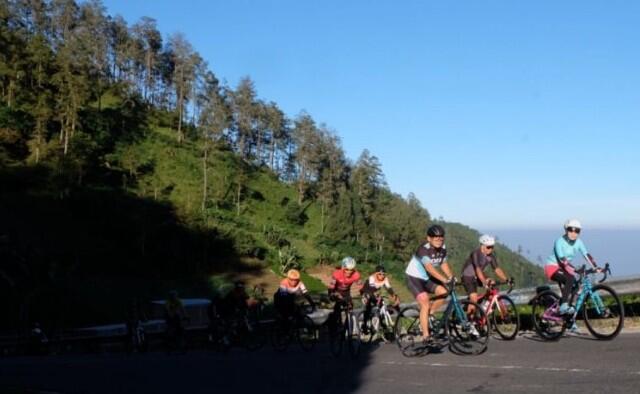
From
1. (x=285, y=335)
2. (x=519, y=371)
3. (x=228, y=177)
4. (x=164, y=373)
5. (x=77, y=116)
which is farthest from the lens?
(x=228, y=177)

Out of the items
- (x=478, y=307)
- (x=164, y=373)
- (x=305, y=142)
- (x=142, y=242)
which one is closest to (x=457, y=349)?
(x=478, y=307)

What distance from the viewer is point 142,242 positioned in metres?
62.2

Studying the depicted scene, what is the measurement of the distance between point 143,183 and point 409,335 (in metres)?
69.2

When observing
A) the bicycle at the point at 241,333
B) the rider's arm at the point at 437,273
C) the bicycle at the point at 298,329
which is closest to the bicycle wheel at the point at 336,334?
the bicycle at the point at 298,329

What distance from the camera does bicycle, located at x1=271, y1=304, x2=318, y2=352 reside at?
15.9m

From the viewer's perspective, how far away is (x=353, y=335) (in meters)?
13.4

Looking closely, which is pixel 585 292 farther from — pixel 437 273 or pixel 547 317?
pixel 437 273

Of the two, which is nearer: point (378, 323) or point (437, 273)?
point (437, 273)

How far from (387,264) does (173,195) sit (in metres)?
25.3

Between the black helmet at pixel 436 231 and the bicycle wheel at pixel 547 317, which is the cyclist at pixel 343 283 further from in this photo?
the bicycle wheel at pixel 547 317

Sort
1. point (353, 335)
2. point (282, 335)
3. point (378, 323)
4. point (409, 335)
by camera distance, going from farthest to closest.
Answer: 1. point (282, 335)
2. point (378, 323)
3. point (353, 335)
4. point (409, 335)

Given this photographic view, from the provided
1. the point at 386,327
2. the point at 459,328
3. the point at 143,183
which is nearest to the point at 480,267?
the point at 459,328

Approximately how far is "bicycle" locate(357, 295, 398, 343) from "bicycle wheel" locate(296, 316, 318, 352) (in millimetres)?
1172

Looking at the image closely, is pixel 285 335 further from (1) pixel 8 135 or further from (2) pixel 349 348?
(1) pixel 8 135
